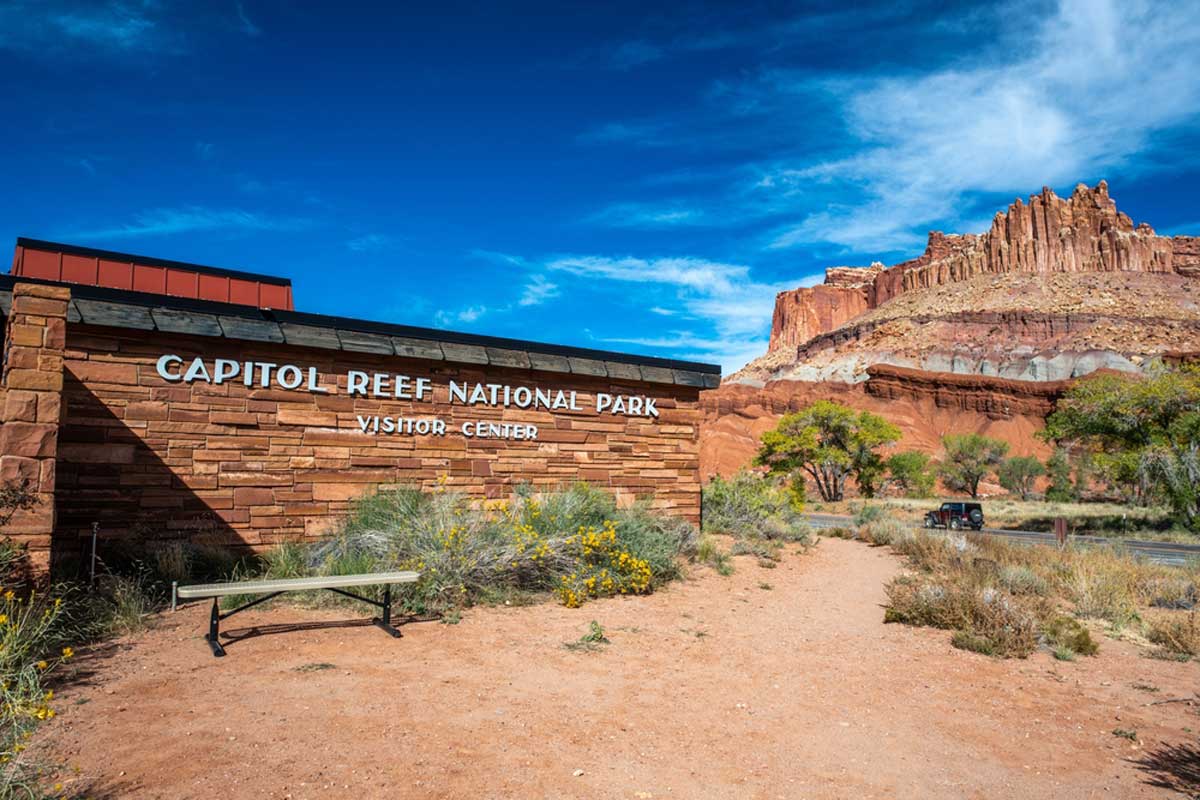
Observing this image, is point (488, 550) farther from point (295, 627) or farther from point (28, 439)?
point (28, 439)

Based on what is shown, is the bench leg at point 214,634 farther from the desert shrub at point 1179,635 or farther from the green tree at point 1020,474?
the green tree at point 1020,474

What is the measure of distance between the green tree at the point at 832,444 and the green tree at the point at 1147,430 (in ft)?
55.5

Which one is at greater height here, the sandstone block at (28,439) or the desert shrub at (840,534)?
→ the sandstone block at (28,439)

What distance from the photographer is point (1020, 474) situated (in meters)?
56.7

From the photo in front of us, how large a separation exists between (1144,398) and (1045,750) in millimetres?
26076

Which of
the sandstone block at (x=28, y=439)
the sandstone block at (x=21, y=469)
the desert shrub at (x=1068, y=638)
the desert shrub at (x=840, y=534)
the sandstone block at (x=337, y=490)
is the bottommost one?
the desert shrub at (x=840, y=534)

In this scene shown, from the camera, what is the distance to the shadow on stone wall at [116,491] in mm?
8555

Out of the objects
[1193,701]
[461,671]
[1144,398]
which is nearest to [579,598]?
[461,671]

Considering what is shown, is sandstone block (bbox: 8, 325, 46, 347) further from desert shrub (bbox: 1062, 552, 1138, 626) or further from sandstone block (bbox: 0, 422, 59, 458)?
desert shrub (bbox: 1062, 552, 1138, 626)

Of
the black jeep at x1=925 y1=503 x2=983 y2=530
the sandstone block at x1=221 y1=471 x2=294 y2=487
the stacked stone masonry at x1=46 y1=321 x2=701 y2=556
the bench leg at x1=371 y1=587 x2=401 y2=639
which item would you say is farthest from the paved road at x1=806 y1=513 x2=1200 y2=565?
the sandstone block at x1=221 y1=471 x2=294 y2=487

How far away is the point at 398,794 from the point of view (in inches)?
152

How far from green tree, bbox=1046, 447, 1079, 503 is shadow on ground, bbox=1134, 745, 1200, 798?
161 ft

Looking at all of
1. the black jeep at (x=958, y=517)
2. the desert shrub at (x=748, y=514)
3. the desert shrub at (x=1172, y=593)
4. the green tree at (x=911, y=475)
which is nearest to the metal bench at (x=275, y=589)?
the desert shrub at (x=748, y=514)

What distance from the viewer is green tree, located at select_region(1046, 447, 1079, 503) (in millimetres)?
48269
